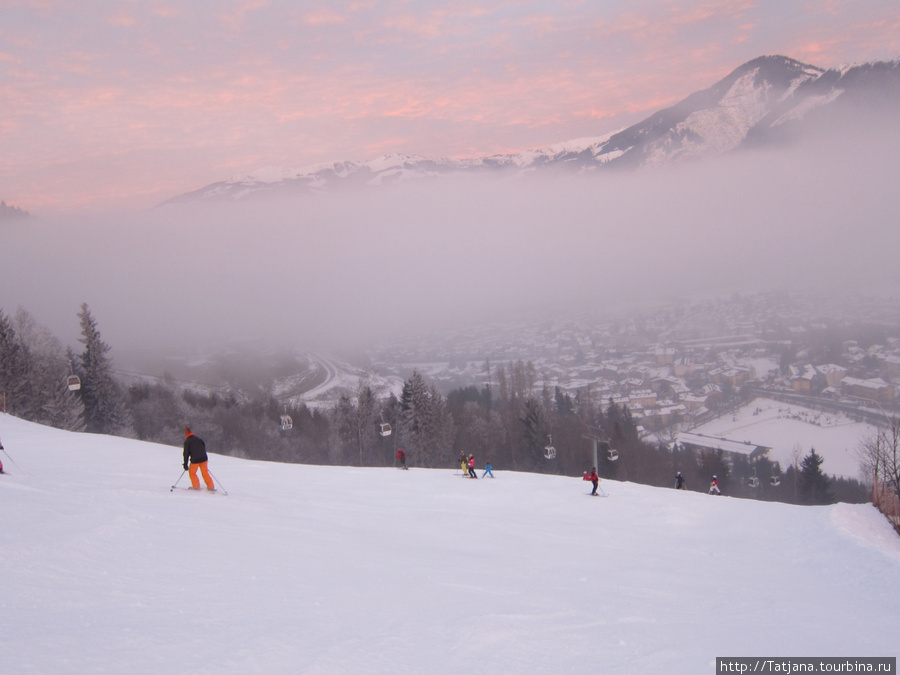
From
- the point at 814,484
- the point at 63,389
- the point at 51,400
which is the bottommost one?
the point at 814,484

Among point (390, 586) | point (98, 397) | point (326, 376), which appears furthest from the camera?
point (326, 376)

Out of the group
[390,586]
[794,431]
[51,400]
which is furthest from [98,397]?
[794,431]

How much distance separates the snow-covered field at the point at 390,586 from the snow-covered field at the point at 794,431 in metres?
79.5

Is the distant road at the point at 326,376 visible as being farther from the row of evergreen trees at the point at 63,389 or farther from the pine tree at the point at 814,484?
the pine tree at the point at 814,484

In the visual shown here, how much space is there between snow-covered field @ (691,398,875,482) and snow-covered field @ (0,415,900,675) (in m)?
79.5

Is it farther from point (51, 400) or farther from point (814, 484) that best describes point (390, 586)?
point (814, 484)

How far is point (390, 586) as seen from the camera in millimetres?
8438

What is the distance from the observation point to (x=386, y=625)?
6867 millimetres

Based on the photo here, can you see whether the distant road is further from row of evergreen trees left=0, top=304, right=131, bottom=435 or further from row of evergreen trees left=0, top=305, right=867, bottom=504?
row of evergreen trees left=0, top=304, right=131, bottom=435

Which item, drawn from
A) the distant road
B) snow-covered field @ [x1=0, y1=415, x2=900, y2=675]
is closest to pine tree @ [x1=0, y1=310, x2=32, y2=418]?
snow-covered field @ [x1=0, y1=415, x2=900, y2=675]

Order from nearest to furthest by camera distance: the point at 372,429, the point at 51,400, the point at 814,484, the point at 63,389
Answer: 1. the point at 51,400
2. the point at 63,389
3. the point at 814,484
4. the point at 372,429

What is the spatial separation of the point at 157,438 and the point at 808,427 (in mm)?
107223

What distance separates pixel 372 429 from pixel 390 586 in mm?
59195

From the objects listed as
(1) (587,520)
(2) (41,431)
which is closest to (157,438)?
(2) (41,431)
